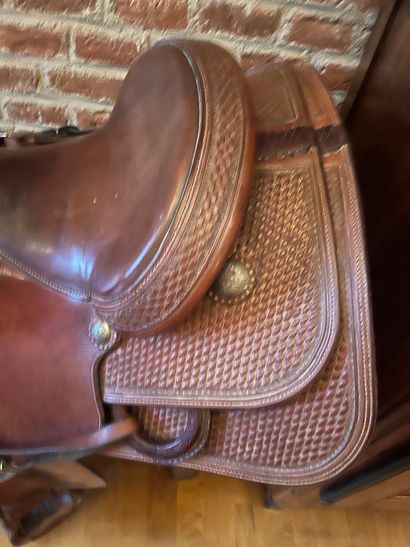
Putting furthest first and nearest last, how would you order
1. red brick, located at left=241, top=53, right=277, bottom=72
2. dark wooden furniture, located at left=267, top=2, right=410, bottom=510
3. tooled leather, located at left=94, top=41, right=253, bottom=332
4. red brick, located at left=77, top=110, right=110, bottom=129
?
red brick, located at left=77, top=110, right=110, bottom=129 < red brick, located at left=241, top=53, right=277, bottom=72 < dark wooden furniture, located at left=267, top=2, right=410, bottom=510 < tooled leather, located at left=94, top=41, right=253, bottom=332

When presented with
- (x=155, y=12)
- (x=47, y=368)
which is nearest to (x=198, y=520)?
(x=47, y=368)

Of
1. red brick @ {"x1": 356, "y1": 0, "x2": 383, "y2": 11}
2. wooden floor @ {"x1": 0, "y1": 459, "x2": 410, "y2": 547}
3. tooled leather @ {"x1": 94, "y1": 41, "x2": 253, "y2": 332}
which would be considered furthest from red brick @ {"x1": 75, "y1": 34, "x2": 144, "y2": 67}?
wooden floor @ {"x1": 0, "y1": 459, "x2": 410, "y2": 547}

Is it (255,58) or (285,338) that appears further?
(255,58)

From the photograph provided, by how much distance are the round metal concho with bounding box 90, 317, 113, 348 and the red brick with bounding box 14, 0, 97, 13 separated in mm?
611

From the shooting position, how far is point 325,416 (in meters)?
0.52

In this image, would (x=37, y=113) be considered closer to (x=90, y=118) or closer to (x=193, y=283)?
(x=90, y=118)

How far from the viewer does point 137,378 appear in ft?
1.84

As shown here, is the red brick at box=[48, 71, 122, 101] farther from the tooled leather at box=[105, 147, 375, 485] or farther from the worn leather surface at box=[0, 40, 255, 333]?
the tooled leather at box=[105, 147, 375, 485]

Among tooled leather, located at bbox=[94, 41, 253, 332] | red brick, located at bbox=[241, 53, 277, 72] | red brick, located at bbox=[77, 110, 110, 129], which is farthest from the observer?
red brick, located at bbox=[77, 110, 110, 129]

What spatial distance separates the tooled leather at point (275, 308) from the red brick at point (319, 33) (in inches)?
19.6

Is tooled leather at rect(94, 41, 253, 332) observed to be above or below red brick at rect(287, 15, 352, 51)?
below

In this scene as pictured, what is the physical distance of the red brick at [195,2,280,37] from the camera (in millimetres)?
871

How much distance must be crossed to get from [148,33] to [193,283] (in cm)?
66

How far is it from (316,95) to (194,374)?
1.12 feet
